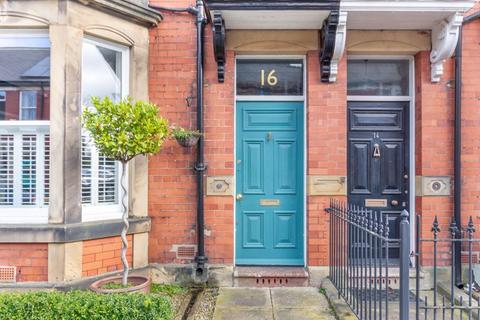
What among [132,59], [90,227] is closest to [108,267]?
[90,227]

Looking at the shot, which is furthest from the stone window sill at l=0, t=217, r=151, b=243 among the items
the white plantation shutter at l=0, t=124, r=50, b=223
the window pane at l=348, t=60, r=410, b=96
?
the window pane at l=348, t=60, r=410, b=96

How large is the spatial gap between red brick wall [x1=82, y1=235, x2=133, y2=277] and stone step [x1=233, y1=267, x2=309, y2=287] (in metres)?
1.51

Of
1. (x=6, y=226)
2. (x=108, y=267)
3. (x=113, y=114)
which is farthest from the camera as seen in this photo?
(x=108, y=267)

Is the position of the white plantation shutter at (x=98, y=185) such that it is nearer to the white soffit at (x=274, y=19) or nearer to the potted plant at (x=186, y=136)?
the potted plant at (x=186, y=136)

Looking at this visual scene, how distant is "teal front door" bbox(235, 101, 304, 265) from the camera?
5.46 meters

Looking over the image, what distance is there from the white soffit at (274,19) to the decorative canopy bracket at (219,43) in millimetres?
110

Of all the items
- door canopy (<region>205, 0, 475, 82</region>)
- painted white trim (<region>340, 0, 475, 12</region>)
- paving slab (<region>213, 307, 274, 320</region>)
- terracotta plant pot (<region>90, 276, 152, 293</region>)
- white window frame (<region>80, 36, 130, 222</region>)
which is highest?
painted white trim (<region>340, 0, 475, 12</region>)

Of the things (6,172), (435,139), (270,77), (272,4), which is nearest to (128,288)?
(6,172)

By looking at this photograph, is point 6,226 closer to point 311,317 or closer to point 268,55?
point 311,317

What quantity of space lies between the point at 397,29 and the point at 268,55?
1779 mm

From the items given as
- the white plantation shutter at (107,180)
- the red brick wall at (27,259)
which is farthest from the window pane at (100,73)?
the red brick wall at (27,259)

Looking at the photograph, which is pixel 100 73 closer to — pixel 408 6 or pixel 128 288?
pixel 128 288

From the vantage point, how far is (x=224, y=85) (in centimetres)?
532

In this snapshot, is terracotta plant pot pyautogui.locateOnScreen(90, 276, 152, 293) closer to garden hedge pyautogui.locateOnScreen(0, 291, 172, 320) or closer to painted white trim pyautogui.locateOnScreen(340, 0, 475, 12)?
garden hedge pyautogui.locateOnScreen(0, 291, 172, 320)
